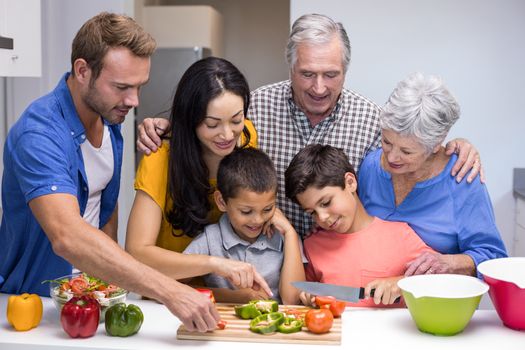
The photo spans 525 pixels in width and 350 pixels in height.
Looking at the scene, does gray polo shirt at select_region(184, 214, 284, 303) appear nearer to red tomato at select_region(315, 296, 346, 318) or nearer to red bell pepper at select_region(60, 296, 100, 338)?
red tomato at select_region(315, 296, 346, 318)

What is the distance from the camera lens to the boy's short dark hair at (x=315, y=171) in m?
2.05

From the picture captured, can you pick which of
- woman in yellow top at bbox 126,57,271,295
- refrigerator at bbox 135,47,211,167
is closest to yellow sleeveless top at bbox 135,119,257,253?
woman in yellow top at bbox 126,57,271,295

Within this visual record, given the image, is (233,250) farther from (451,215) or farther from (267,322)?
(451,215)

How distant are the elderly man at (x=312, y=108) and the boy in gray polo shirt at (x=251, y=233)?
334 mm

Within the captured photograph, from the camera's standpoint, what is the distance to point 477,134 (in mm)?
3658

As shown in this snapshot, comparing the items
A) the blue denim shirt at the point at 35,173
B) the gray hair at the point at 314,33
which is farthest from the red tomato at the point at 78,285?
the gray hair at the point at 314,33

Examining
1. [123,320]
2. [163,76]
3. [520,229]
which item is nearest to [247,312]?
[123,320]

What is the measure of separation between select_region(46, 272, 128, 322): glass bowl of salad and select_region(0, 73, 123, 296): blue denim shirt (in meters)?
0.23

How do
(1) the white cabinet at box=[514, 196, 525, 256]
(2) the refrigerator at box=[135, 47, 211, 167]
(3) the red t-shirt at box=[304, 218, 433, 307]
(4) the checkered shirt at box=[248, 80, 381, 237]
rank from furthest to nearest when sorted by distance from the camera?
(2) the refrigerator at box=[135, 47, 211, 167], (1) the white cabinet at box=[514, 196, 525, 256], (4) the checkered shirt at box=[248, 80, 381, 237], (3) the red t-shirt at box=[304, 218, 433, 307]

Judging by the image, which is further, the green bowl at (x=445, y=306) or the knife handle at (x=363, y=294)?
the knife handle at (x=363, y=294)

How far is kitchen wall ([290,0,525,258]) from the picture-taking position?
360 centimetres

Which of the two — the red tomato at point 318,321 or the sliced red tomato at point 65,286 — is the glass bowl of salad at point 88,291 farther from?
the red tomato at point 318,321

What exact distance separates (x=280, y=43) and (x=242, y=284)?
166 inches

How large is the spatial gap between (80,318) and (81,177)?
512 mm
